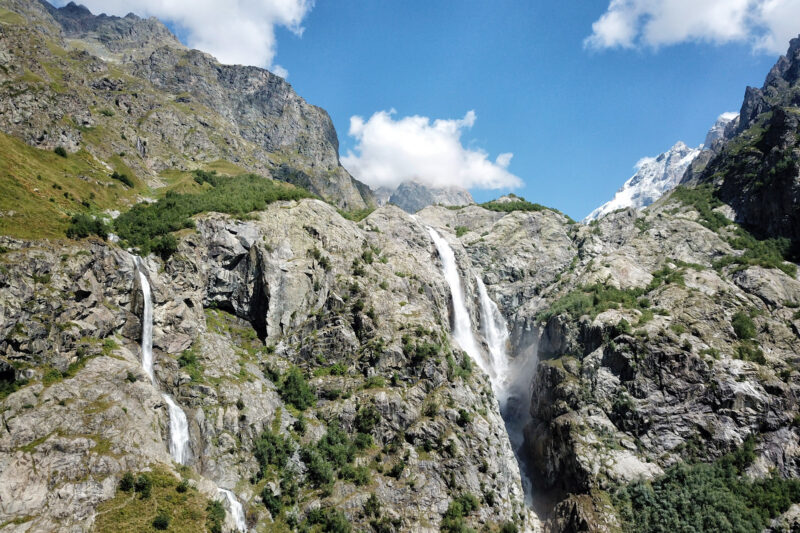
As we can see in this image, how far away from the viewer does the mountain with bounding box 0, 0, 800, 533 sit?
135 feet

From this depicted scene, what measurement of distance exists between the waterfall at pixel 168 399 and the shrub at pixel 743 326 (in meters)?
82.6

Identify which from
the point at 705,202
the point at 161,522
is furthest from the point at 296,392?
the point at 705,202

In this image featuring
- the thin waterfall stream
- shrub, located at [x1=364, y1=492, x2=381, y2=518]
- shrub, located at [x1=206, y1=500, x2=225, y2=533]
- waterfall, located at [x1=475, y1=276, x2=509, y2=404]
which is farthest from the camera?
waterfall, located at [x1=475, y1=276, x2=509, y2=404]

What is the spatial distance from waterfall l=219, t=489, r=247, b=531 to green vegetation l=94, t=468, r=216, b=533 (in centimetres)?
364

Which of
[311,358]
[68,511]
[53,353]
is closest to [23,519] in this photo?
[68,511]

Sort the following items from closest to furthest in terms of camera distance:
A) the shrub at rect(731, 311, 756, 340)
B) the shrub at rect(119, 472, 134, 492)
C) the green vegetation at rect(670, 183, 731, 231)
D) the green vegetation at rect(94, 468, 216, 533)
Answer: the green vegetation at rect(94, 468, 216, 533) → the shrub at rect(119, 472, 134, 492) → the shrub at rect(731, 311, 756, 340) → the green vegetation at rect(670, 183, 731, 231)

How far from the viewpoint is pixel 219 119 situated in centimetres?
17438

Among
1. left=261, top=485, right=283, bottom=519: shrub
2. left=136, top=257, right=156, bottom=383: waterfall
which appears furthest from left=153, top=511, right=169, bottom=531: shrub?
left=136, top=257, right=156, bottom=383: waterfall

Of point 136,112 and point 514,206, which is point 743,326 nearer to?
point 514,206

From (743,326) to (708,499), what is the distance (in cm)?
3102

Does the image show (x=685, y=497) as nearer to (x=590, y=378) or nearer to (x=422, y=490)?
(x=590, y=378)

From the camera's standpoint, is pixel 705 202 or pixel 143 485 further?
pixel 705 202

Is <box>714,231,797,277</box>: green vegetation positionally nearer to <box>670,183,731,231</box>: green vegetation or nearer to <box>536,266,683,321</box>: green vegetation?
<box>670,183,731,231</box>: green vegetation

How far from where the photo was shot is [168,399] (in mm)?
49062
